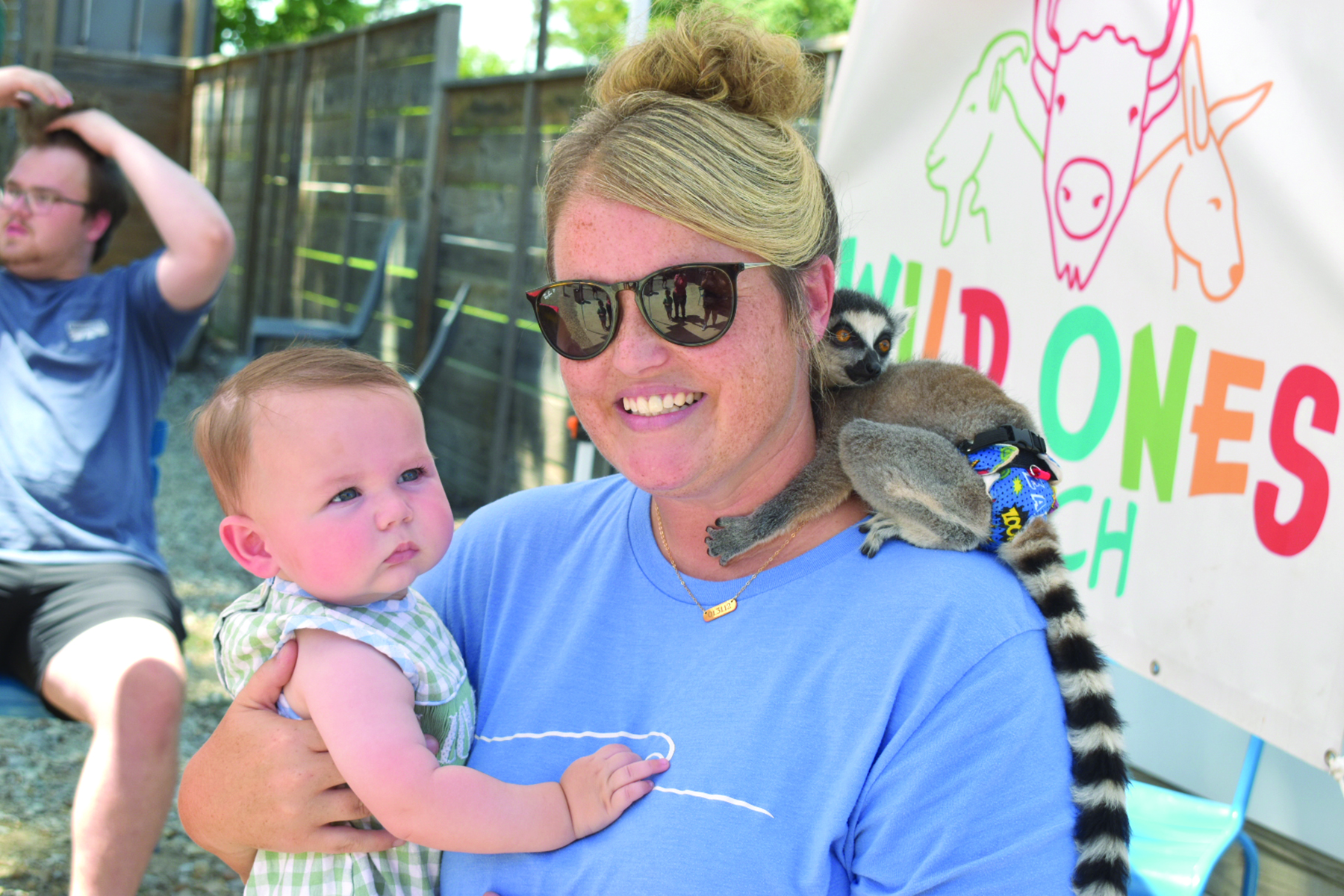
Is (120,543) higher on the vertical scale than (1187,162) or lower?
lower

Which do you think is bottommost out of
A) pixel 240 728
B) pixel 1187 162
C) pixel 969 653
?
pixel 240 728

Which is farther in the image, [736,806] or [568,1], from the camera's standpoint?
[568,1]

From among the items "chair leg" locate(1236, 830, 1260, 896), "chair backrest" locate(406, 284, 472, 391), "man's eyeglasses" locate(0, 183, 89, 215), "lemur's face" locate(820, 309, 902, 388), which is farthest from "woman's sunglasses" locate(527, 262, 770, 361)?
"chair backrest" locate(406, 284, 472, 391)

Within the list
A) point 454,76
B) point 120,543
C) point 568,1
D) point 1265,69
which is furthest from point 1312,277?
point 568,1

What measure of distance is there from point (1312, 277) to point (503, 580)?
1.55 m

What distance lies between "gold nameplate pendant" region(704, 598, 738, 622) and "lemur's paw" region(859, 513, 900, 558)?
7.7 inches

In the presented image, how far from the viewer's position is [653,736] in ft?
4.80

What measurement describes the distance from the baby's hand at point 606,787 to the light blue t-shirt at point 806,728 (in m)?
0.02

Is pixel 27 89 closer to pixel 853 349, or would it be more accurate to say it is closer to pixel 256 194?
pixel 853 349

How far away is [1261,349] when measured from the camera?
2.07m

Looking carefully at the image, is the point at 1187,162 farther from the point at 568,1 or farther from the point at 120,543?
the point at 568,1

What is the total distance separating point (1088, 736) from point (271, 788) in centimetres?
111

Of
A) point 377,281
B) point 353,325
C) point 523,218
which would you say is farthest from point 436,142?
point 523,218

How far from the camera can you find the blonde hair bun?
1591 millimetres
